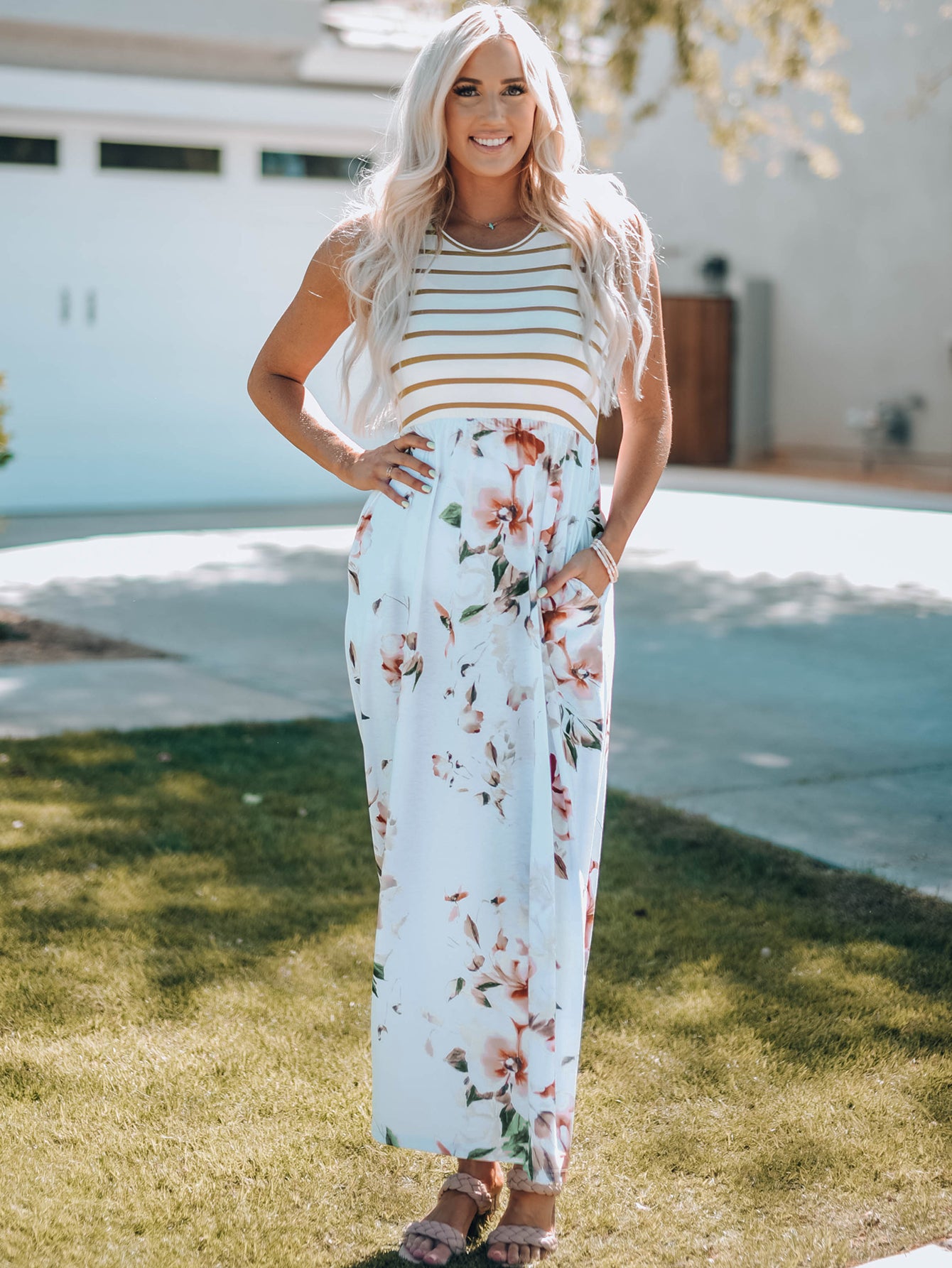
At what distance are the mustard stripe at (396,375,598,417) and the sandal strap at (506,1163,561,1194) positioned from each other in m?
1.28

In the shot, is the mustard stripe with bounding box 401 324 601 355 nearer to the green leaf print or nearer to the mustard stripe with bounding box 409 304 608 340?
the mustard stripe with bounding box 409 304 608 340

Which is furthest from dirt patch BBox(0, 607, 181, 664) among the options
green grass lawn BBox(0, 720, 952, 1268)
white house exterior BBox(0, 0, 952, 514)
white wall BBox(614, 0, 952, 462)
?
white wall BBox(614, 0, 952, 462)

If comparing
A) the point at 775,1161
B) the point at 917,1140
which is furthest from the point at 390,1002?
the point at 917,1140

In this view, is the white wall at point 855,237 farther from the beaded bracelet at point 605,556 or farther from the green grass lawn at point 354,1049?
the beaded bracelet at point 605,556

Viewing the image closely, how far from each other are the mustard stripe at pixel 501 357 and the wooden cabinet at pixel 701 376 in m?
→ 15.1

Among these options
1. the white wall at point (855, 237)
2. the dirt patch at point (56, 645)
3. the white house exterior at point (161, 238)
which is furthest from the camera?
the white wall at point (855, 237)

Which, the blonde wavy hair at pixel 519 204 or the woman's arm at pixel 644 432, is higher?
the blonde wavy hair at pixel 519 204

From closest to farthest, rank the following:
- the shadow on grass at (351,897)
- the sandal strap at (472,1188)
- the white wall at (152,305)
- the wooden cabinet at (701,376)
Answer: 1. the sandal strap at (472,1188)
2. the shadow on grass at (351,897)
3. the white wall at (152,305)
4. the wooden cabinet at (701,376)

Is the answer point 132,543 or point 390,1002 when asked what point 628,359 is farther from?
point 132,543

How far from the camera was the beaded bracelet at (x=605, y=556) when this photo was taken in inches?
104

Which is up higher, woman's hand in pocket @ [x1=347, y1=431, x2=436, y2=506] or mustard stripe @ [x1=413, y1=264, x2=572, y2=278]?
mustard stripe @ [x1=413, y1=264, x2=572, y2=278]

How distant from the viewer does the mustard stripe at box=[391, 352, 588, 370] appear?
2.59m

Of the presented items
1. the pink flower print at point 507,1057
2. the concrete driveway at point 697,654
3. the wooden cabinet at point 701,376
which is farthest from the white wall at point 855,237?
the pink flower print at point 507,1057

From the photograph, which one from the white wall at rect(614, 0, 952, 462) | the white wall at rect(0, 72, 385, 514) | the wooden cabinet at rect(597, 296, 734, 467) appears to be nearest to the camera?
the white wall at rect(0, 72, 385, 514)
